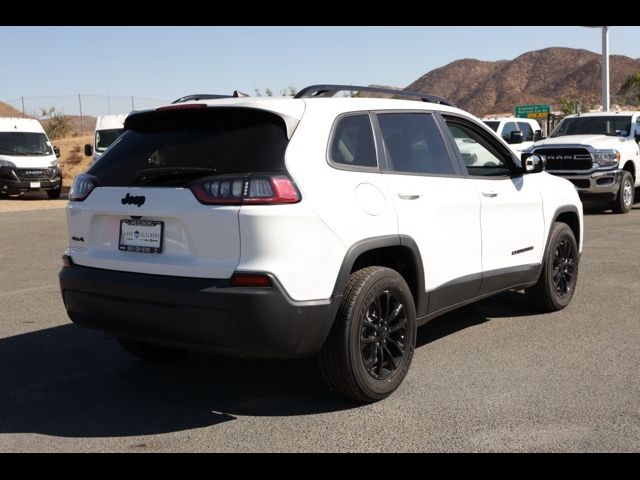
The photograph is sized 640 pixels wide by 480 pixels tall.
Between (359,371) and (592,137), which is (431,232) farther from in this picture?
(592,137)

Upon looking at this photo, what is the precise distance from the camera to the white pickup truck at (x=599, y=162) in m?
14.8

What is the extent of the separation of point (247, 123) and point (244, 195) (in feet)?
1.68

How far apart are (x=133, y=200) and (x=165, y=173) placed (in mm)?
248

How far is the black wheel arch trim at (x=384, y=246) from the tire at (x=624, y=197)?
11.3 metres

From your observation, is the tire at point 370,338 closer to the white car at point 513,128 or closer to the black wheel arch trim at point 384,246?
the black wheel arch trim at point 384,246

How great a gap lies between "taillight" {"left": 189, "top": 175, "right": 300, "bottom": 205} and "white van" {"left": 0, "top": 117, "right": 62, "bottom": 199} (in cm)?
2063

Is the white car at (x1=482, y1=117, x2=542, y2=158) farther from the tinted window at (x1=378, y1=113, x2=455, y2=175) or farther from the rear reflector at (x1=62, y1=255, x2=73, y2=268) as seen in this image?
the rear reflector at (x1=62, y1=255, x2=73, y2=268)

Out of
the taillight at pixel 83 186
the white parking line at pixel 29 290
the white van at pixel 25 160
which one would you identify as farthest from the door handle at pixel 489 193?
the white van at pixel 25 160

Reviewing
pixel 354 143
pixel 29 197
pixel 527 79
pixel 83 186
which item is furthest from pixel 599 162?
pixel 527 79

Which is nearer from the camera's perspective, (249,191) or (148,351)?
(249,191)

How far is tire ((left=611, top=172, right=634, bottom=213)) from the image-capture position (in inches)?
597

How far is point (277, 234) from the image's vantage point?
410 centimetres

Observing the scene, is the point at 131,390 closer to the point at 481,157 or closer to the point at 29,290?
the point at 481,157

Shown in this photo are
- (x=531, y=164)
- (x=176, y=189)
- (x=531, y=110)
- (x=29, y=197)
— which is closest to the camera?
(x=176, y=189)
